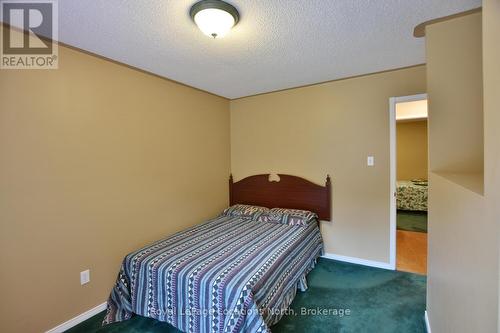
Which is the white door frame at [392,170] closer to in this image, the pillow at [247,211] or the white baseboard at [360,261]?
the white baseboard at [360,261]

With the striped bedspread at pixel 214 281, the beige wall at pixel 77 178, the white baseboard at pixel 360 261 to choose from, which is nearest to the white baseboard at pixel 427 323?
the white baseboard at pixel 360 261

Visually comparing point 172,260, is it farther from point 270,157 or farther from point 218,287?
point 270,157

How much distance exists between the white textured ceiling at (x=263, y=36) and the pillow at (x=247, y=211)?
176 centimetres

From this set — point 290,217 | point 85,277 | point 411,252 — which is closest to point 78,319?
point 85,277

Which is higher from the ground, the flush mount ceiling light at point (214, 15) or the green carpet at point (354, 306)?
the flush mount ceiling light at point (214, 15)

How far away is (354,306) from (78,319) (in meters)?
2.41

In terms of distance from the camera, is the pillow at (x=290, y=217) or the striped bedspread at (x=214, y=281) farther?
the pillow at (x=290, y=217)

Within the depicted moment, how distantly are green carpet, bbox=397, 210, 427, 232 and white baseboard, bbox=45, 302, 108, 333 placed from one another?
463 cm

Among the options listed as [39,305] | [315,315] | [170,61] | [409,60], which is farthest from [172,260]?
[409,60]

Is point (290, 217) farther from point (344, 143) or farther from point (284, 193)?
point (344, 143)

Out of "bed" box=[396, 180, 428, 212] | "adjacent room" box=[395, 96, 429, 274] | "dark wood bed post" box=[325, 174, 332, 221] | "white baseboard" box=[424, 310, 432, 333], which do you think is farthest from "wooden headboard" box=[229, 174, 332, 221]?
"bed" box=[396, 180, 428, 212]

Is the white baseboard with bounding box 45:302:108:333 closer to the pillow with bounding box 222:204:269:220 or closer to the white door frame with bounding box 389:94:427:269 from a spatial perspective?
the pillow with bounding box 222:204:269:220

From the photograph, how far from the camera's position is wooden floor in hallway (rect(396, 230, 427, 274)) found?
2844 millimetres

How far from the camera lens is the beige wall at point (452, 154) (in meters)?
1.09
